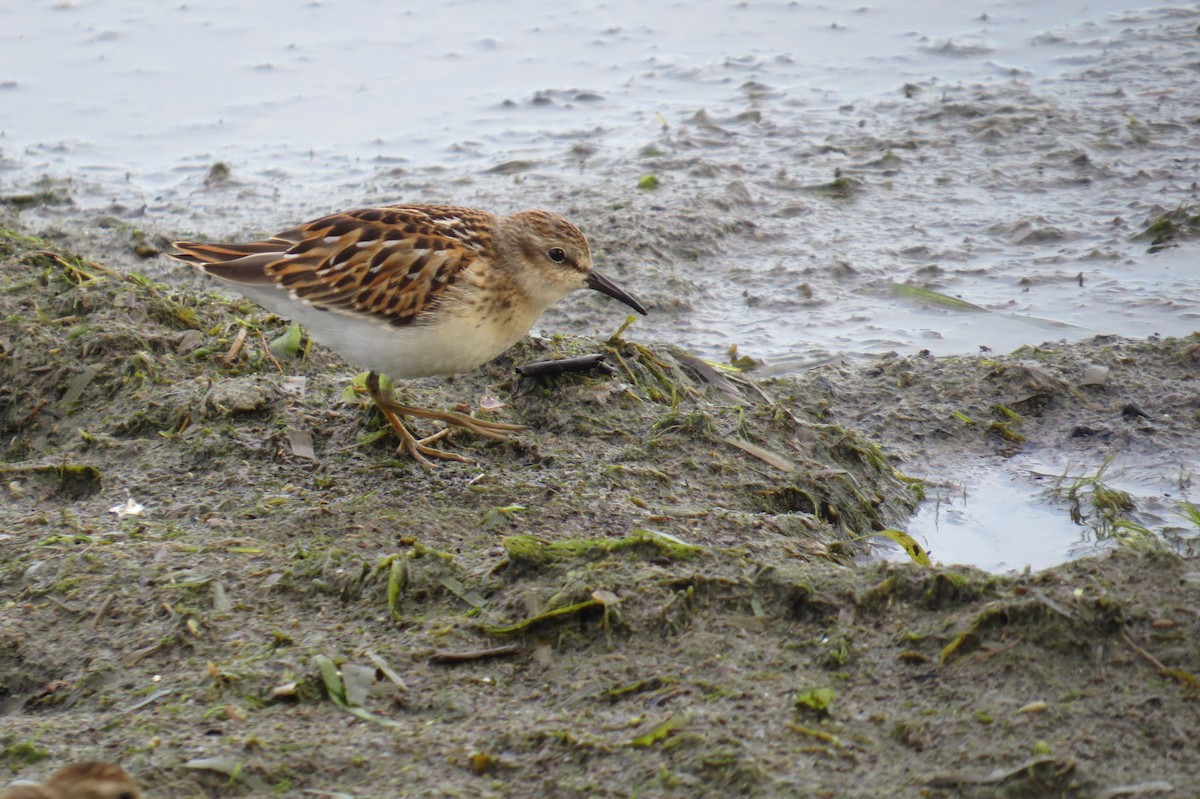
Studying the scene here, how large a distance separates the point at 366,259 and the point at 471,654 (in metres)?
2.26

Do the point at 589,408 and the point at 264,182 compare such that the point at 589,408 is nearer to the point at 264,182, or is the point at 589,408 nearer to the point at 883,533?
Answer: the point at 883,533

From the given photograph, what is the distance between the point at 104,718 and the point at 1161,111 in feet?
31.0

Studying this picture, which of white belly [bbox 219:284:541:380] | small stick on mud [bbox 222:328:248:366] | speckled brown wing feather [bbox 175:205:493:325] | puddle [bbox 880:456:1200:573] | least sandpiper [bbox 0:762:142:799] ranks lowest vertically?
puddle [bbox 880:456:1200:573]

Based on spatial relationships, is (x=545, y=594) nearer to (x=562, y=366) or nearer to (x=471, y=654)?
(x=471, y=654)

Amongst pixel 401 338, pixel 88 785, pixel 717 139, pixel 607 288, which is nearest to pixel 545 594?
pixel 88 785

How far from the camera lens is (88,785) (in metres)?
3.05

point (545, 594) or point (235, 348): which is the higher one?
point (235, 348)

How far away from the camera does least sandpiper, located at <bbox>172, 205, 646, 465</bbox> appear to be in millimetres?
5559

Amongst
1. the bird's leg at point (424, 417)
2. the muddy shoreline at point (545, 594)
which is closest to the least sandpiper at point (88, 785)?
the muddy shoreline at point (545, 594)

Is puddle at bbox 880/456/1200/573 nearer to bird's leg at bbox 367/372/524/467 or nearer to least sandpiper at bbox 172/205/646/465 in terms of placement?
bird's leg at bbox 367/372/524/467

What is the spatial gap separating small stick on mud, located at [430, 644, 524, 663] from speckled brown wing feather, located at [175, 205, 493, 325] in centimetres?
195

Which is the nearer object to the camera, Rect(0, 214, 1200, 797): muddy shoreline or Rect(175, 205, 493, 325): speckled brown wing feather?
Rect(0, 214, 1200, 797): muddy shoreline

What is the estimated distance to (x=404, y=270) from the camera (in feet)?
18.4

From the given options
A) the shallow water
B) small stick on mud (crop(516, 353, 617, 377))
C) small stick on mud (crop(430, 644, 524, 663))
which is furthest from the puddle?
small stick on mud (crop(430, 644, 524, 663))
